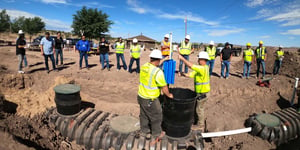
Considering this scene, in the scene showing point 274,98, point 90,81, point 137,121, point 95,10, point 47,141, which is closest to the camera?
point 47,141

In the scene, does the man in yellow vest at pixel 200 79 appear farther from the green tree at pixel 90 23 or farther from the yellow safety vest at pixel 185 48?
the green tree at pixel 90 23

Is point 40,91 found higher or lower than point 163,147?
higher

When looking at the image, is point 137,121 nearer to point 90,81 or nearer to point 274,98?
point 90,81

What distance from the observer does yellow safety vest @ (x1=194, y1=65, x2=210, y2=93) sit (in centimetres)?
410

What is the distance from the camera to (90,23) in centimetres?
2914

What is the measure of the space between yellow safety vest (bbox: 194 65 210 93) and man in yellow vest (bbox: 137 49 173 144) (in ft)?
3.83

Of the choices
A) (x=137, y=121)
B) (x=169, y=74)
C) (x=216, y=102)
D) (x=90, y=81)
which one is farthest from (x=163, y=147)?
(x=90, y=81)

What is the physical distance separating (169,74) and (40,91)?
5788mm

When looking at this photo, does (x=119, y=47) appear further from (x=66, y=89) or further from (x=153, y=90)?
(x=153, y=90)

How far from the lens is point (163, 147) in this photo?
3629 millimetres

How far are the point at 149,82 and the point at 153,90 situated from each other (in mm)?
194

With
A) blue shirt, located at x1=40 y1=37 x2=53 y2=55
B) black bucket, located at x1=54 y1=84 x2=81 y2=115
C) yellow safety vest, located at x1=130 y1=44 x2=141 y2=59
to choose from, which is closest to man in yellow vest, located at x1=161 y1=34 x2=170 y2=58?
yellow safety vest, located at x1=130 y1=44 x2=141 y2=59

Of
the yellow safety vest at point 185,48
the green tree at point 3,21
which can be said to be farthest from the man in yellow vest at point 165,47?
the green tree at point 3,21

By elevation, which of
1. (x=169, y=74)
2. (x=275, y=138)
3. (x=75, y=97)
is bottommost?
(x=275, y=138)
